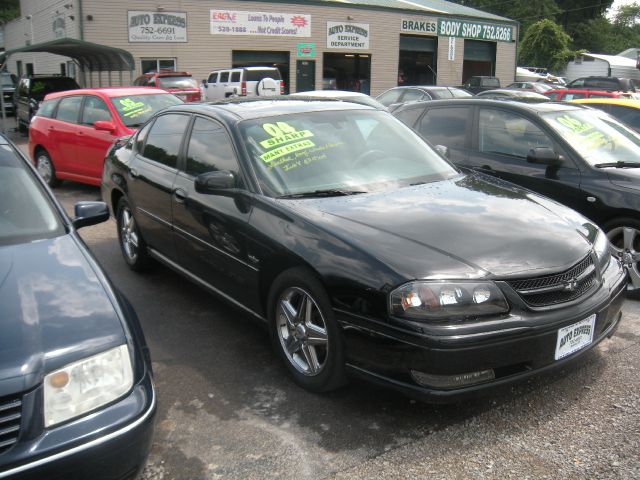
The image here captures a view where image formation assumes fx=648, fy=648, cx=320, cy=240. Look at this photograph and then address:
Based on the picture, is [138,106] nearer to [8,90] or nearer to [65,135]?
[65,135]

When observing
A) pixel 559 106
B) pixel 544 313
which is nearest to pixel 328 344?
pixel 544 313

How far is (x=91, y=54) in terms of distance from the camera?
67.8 ft

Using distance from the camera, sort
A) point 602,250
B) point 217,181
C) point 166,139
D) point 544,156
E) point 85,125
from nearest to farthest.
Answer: point 602,250 < point 217,181 < point 166,139 < point 544,156 < point 85,125

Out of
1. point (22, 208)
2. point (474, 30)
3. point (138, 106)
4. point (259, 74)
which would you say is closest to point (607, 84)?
point (259, 74)

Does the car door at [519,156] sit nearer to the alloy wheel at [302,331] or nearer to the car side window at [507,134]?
the car side window at [507,134]

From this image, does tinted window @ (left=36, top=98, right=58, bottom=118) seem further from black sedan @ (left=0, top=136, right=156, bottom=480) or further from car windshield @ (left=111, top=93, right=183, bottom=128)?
black sedan @ (left=0, top=136, right=156, bottom=480)

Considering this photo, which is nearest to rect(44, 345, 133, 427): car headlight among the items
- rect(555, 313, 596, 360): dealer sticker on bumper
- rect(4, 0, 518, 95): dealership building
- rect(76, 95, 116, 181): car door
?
rect(555, 313, 596, 360): dealer sticker on bumper

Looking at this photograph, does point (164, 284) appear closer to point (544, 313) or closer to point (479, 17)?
point (544, 313)

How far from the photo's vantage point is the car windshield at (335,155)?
4035 mm

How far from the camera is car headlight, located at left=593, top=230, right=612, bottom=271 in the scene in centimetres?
365

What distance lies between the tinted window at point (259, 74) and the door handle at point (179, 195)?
1931 centimetres

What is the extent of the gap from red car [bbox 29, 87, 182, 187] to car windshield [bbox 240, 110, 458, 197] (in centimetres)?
505

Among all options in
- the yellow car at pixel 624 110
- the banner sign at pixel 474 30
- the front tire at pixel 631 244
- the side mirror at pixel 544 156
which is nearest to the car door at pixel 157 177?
the side mirror at pixel 544 156

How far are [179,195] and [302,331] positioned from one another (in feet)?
5.53
